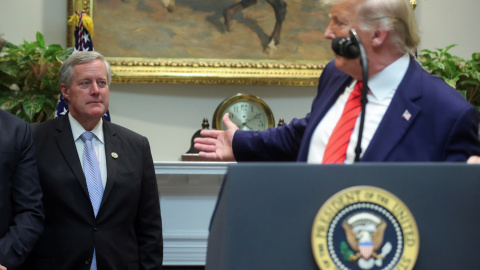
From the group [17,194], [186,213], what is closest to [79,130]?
[17,194]

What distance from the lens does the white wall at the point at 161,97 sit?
603 cm

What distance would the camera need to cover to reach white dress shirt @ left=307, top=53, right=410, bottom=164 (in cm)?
223

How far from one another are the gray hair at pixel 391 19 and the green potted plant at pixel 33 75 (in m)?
3.39

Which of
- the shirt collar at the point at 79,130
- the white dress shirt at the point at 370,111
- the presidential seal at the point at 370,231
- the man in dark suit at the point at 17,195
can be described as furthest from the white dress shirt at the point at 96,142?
the presidential seal at the point at 370,231

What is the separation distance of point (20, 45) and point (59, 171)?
1942mm

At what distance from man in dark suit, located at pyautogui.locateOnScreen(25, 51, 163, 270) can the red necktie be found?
1.88 m

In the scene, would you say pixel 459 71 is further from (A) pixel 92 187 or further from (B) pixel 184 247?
(A) pixel 92 187

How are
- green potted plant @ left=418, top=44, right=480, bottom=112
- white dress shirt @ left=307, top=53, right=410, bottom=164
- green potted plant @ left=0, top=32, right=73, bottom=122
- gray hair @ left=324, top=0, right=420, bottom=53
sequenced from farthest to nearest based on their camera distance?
green potted plant @ left=418, top=44, right=480, bottom=112 → green potted plant @ left=0, top=32, right=73, bottom=122 → gray hair @ left=324, top=0, right=420, bottom=53 → white dress shirt @ left=307, top=53, right=410, bottom=164

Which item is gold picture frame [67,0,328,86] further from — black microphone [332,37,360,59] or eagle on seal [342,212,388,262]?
eagle on seal [342,212,388,262]

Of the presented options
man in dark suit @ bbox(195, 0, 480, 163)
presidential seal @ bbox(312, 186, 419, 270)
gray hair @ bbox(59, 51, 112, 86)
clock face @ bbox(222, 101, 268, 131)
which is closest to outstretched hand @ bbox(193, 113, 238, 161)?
man in dark suit @ bbox(195, 0, 480, 163)

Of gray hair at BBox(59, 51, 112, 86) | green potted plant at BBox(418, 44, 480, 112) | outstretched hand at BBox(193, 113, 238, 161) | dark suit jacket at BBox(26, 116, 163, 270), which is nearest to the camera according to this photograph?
outstretched hand at BBox(193, 113, 238, 161)

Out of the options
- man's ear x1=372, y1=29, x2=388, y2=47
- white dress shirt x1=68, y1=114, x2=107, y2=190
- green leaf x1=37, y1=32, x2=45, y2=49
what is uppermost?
green leaf x1=37, y1=32, x2=45, y2=49

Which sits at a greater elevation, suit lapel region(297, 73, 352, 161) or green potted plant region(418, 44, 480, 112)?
green potted plant region(418, 44, 480, 112)

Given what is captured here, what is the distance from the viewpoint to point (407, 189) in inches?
66.3
